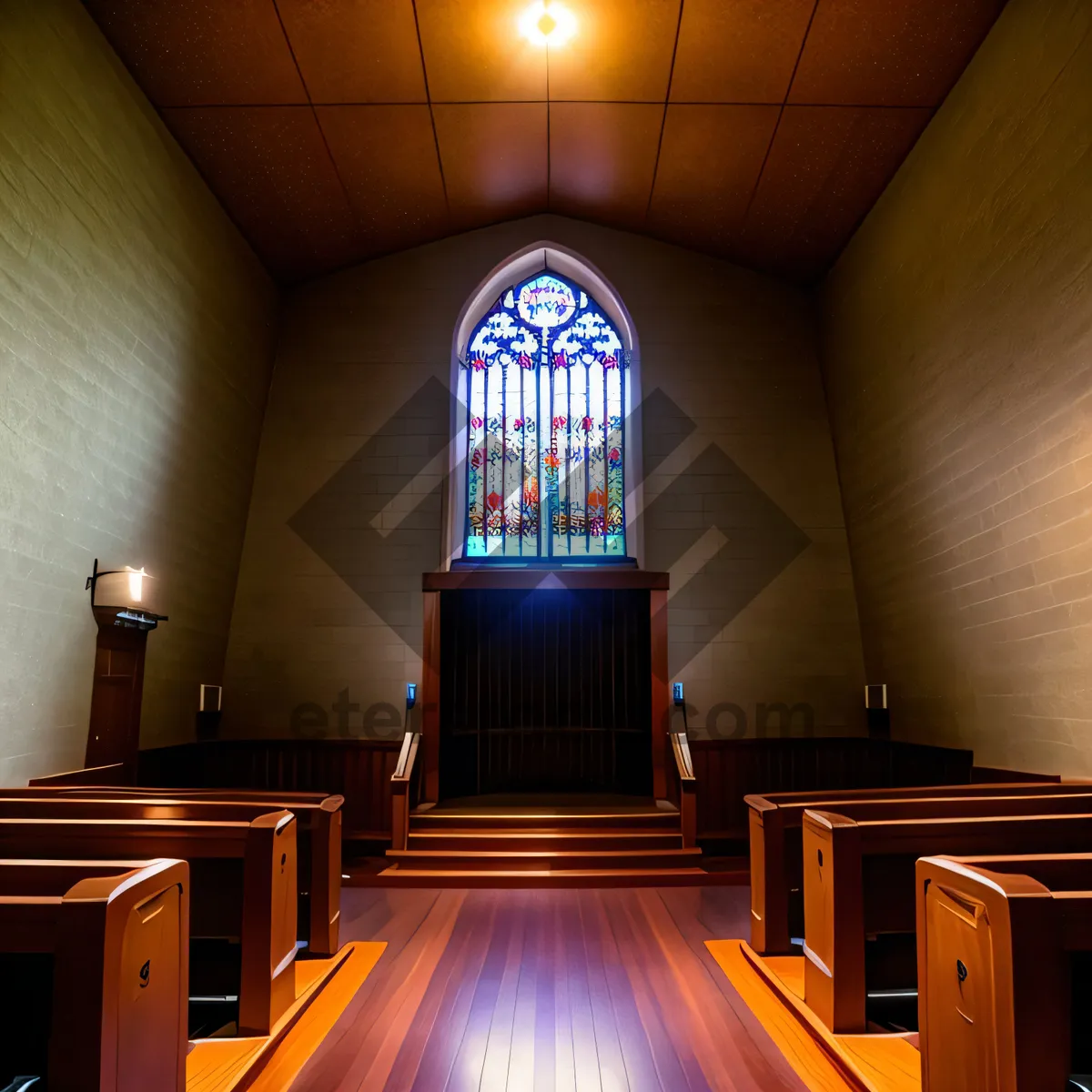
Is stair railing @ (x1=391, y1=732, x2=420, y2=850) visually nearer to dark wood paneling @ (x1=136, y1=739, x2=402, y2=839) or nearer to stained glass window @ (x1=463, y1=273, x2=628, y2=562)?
dark wood paneling @ (x1=136, y1=739, x2=402, y2=839)

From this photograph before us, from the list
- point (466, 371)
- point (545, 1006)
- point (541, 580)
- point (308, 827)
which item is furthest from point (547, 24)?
point (545, 1006)

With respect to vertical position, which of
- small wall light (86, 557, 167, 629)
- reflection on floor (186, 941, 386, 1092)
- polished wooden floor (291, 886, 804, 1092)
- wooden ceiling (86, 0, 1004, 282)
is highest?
wooden ceiling (86, 0, 1004, 282)

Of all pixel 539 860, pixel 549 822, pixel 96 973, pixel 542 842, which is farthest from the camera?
pixel 549 822

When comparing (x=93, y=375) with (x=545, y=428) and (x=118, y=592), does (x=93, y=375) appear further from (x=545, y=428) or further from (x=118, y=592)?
(x=545, y=428)

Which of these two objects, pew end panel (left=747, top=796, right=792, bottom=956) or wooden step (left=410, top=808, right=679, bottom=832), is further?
wooden step (left=410, top=808, right=679, bottom=832)

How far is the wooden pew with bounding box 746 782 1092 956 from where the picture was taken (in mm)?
3680

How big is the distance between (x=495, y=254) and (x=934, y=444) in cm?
394

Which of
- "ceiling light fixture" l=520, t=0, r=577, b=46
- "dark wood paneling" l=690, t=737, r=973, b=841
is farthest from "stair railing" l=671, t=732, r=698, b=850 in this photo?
"ceiling light fixture" l=520, t=0, r=577, b=46

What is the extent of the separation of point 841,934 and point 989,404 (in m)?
3.18

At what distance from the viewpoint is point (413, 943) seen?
13.3 feet

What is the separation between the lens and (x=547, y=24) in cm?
485

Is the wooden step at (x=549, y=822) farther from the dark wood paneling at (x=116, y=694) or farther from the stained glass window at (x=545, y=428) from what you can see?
the stained glass window at (x=545, y=428)

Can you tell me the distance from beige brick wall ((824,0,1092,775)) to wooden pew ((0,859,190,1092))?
395 cm

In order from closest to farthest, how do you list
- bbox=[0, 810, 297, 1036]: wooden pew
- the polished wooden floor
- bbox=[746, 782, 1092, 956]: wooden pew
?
the polished wooden floor → bbox=[0, 810, 297, 1036]: wooden pew → bbox=[746, 782, 1092, 956]: wooden pew
